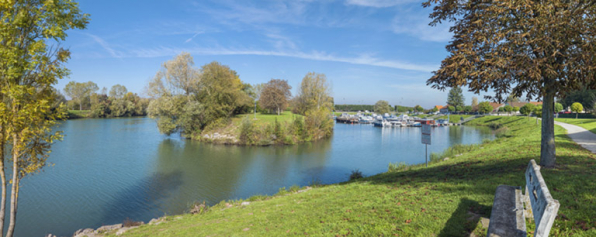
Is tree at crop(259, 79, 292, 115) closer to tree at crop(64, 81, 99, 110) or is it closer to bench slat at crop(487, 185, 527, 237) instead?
bench slat at crop(487, 185, 527, 237)

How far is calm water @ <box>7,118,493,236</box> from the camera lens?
12.7m

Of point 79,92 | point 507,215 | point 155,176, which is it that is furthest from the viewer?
point 79,92

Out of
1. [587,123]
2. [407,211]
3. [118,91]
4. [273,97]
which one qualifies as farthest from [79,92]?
[587,123]

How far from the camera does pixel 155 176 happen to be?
19.0 m

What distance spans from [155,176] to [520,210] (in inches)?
799

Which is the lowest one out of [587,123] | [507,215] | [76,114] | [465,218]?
[465,218]

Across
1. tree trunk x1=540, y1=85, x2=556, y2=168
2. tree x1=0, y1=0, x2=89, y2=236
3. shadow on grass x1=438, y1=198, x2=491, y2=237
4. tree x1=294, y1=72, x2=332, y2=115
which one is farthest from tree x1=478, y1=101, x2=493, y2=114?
tree x1=0, y1=0, x2=89, y2=236

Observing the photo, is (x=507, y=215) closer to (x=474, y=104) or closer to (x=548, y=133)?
(x=548, y=133)

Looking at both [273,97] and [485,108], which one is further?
[485,108]

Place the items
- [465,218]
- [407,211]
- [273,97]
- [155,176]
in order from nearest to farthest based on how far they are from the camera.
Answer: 1. [465,218]
2. [407,211]
3. [155,176]
4. [273,97]

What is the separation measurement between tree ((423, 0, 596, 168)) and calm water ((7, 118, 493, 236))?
11763 millimetres

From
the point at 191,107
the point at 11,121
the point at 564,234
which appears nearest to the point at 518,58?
the point at 564,234

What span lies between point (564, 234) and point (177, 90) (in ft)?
134

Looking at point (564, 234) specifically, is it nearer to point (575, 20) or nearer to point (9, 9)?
point (575, 20)
